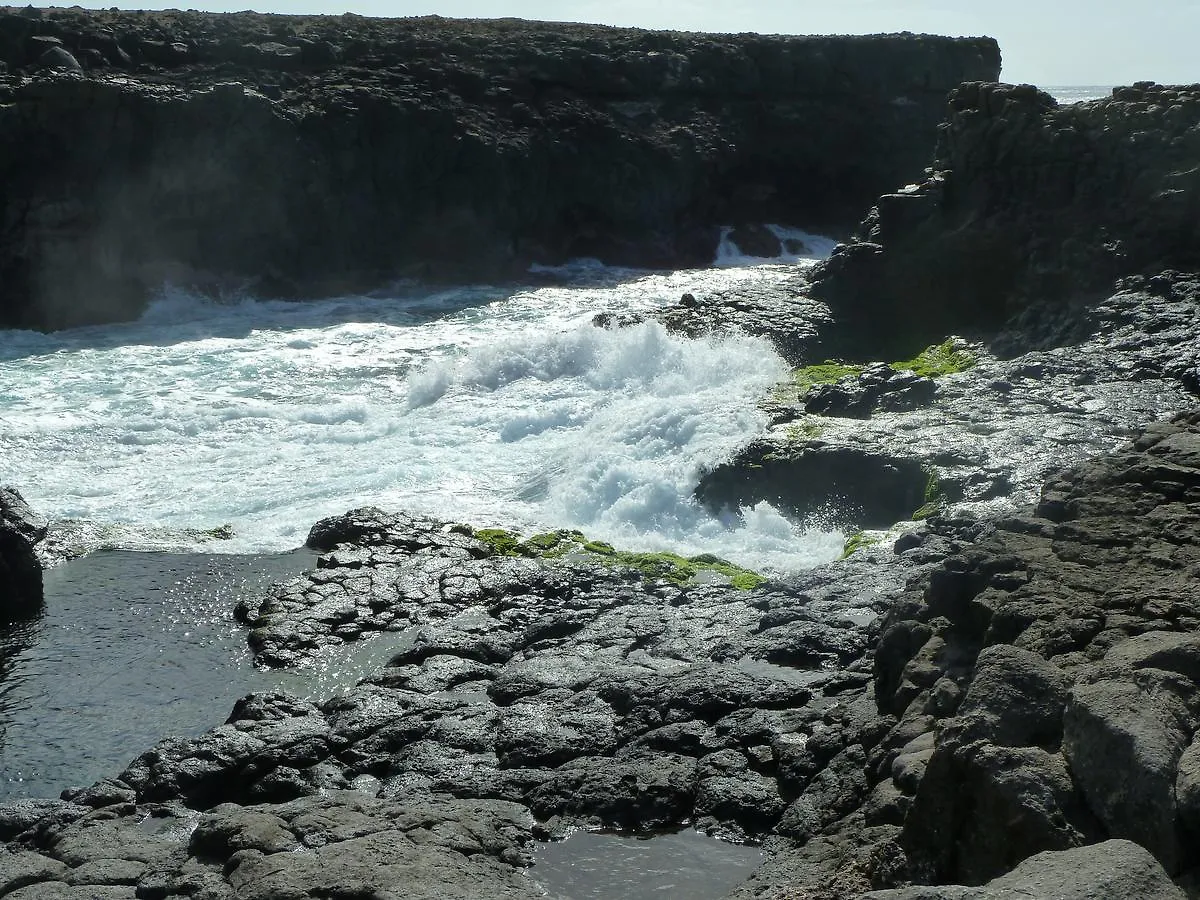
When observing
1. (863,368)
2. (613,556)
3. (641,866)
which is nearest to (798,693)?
(641,866)

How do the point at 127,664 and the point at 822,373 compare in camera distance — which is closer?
the point at 127,664

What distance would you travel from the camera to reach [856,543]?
44.3 feet

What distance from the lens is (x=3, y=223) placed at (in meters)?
29.5

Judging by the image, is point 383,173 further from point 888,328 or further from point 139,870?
point 139,870

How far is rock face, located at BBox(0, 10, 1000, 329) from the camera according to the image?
30.5 m

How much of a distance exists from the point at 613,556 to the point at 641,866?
635cm

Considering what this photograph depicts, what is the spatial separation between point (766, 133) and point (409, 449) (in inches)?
1041

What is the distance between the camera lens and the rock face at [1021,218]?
19734 mm

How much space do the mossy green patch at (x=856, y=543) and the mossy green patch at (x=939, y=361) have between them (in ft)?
16.3

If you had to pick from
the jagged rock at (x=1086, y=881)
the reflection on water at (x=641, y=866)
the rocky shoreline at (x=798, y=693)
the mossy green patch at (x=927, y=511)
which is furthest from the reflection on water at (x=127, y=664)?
the jagged rock at (x=1086, y=881)

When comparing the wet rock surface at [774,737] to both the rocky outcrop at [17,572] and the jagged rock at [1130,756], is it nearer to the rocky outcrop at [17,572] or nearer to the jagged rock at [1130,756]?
the jagged rock at [1130,756]

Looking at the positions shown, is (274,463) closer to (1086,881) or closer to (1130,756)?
(1130,756)

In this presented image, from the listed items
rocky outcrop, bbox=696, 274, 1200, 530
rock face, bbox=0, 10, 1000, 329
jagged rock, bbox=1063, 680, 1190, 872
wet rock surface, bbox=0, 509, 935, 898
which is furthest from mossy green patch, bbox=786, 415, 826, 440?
rock face, bbox=0, 10, 1000, 329

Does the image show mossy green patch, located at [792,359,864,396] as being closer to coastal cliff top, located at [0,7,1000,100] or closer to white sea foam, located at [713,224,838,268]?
white sea foam, located at [713,224,838,268]
